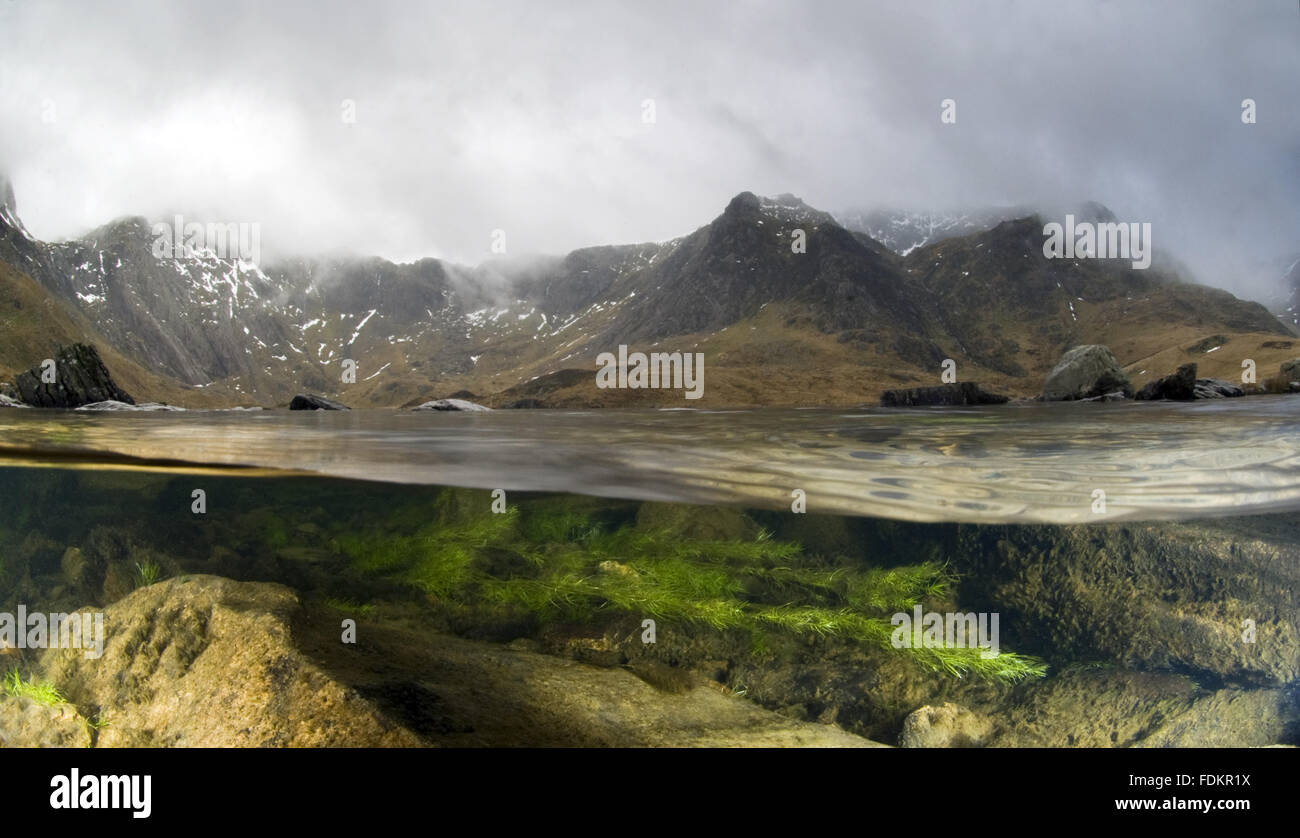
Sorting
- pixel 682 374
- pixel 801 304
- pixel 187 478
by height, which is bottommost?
pixel 187 478

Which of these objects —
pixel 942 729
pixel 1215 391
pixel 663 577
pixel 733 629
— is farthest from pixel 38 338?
pixel 1215 391

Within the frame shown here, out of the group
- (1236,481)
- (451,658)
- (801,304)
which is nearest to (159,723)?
(451,658)

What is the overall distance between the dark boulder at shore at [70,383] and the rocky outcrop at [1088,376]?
104126 millimetres

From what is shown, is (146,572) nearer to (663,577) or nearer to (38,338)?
(663,577)

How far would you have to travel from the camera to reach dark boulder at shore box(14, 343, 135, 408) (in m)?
58.1

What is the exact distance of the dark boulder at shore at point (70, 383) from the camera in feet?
191

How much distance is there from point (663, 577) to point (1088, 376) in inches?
2937

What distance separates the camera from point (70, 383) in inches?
2515

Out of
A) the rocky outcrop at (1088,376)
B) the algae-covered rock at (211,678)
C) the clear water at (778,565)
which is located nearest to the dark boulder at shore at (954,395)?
the rocky outcrop at (1088,376)

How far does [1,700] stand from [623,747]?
5.51 meters

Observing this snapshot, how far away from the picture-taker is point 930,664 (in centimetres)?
563

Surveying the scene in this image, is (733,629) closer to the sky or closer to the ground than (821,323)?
closer to the ground

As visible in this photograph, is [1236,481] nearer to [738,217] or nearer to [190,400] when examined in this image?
[190,400]

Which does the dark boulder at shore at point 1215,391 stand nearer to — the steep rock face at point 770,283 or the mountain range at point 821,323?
the mountain range at point 821,323
